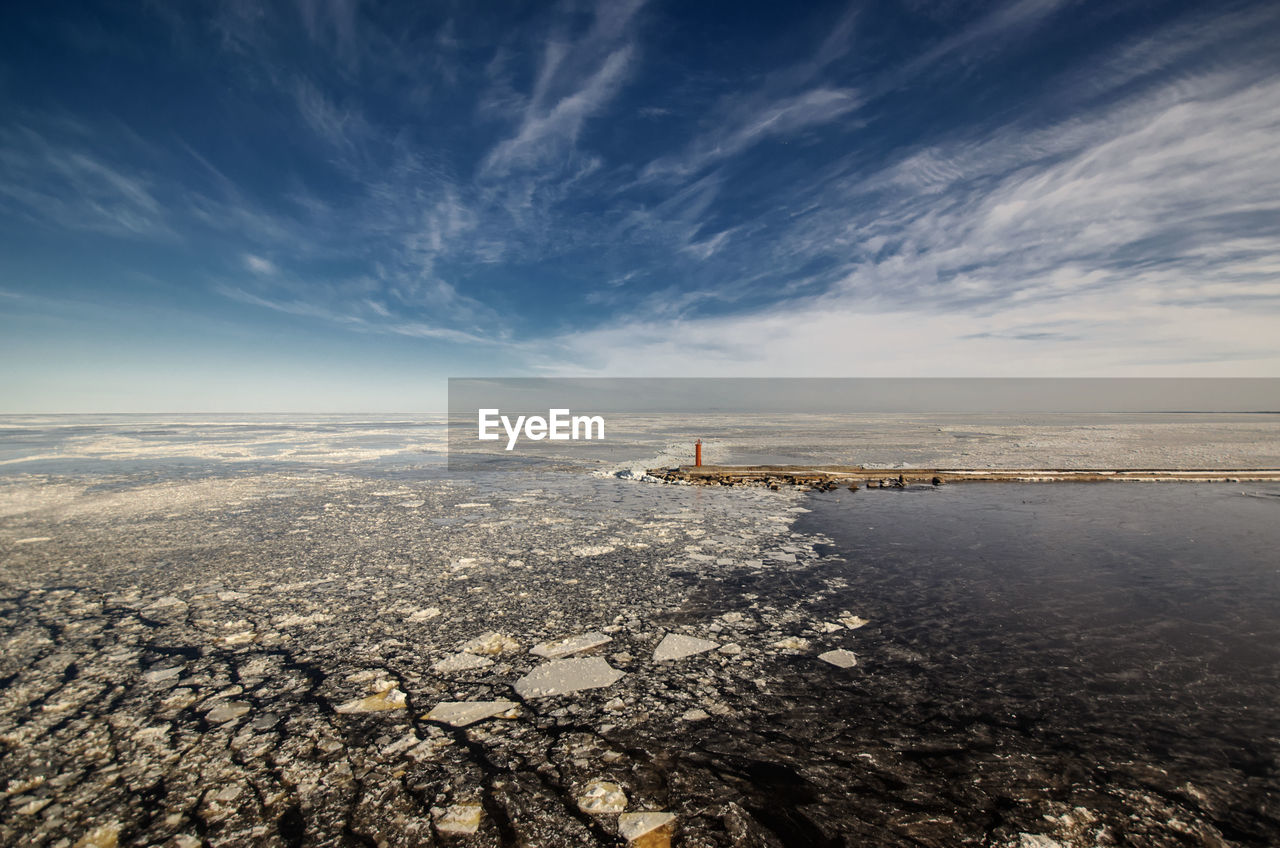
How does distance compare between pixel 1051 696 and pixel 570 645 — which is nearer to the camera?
pixel 1051 696

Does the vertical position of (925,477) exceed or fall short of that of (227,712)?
it exceeds it

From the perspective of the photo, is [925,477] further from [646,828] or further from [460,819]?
[460,819]

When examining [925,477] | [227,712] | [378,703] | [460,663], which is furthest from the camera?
[925,477]

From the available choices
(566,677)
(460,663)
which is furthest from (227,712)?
(566,677)

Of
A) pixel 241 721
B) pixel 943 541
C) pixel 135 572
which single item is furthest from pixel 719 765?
pixel 135 572

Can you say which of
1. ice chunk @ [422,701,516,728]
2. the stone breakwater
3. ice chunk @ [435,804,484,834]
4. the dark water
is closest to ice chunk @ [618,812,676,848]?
the dark water

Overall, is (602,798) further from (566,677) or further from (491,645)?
(491,645)

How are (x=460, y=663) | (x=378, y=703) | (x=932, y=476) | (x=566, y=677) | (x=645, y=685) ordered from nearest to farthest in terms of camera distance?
(x=378, y=703)
(x=645, y=685)
(x=566, y=677)
(x=460, y=663)
(x=932, y=476)
